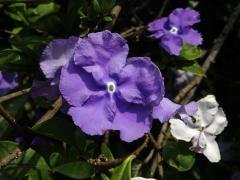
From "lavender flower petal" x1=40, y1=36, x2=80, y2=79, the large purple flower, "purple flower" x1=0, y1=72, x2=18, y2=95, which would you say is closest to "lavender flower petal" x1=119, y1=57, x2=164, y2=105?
the large purple flower

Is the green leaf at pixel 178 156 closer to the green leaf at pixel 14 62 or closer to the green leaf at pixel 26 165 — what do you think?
the green leaf at pixel 26 165

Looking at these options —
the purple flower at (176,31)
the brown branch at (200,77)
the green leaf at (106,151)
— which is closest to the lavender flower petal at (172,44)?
the purple flower at (176,31)

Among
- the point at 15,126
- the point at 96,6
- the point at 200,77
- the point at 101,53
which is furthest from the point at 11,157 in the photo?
the point at 200,77

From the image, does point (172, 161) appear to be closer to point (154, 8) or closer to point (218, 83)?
point (218, 83)

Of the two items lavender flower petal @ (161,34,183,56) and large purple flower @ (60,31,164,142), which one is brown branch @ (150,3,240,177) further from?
large purple flower @ (60,31,164,142)

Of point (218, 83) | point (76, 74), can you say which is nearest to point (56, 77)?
point (76, 74)
